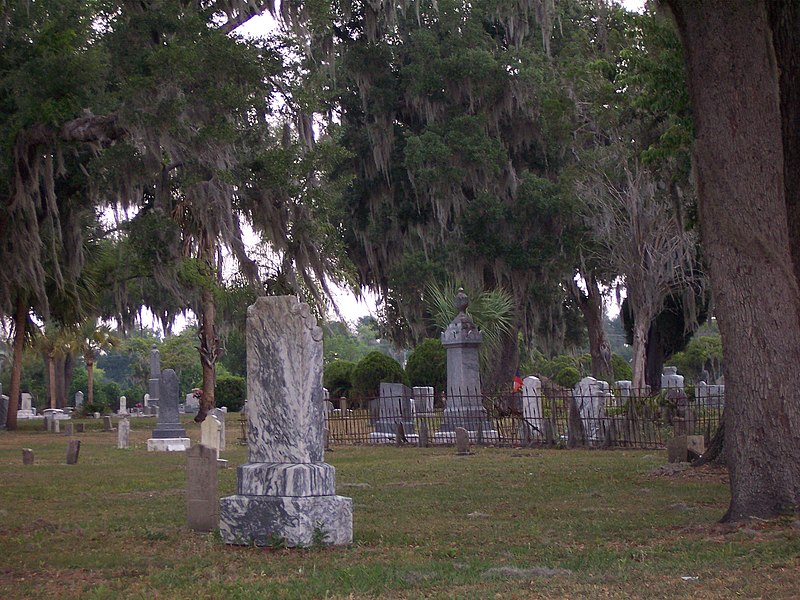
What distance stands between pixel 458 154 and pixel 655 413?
53.0 ft

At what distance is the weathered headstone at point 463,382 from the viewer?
22672 mm

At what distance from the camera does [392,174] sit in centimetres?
3688

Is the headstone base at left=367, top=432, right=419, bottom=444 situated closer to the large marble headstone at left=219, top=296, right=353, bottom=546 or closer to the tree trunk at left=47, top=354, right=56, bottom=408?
the large marble headstone at left=219, top=296, right=353, bottom=546

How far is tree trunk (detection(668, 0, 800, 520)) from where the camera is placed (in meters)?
8.79

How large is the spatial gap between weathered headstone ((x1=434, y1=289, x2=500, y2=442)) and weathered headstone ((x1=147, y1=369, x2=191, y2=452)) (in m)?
5.76

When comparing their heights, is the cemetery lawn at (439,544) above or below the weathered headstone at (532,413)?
below

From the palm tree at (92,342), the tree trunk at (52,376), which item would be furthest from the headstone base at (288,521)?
the tree trunk at (52,376)

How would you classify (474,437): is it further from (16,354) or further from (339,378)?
(339,378)

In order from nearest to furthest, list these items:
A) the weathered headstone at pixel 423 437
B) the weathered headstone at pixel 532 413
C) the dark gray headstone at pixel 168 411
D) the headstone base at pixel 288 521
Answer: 1. the headstone base at pixel 288 521
2. the weathered headstone at pixel 532 413
3. the weathered headstone at pixel 423 437
4. the dark gray headstone at pixel 168 411

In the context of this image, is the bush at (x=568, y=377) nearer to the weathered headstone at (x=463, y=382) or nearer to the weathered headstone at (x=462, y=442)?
the weathered headstone at (x=463, y=382)

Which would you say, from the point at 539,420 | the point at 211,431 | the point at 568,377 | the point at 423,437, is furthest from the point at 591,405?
the point at 568,377

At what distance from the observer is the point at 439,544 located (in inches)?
330

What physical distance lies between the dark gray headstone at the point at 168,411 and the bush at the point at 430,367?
1137cm

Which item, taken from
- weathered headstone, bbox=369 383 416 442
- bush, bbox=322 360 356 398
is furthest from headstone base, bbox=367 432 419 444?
bush, bbox=322 360 356 398
